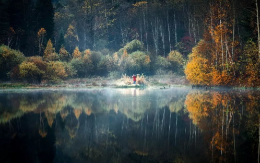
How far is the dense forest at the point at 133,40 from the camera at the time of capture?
30.1m

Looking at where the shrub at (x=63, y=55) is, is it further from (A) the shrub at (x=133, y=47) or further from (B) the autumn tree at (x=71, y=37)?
(B) the autumn tree at (x=71, y=37)

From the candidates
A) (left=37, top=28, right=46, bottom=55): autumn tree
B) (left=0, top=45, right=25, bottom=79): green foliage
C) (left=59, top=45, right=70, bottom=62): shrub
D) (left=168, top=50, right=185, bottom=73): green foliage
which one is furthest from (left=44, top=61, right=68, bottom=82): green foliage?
(left=168, top=50, right=185, bottom=73): green foliage

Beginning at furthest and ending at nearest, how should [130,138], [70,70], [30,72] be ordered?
[70,70]
[30,72]
[130,138]

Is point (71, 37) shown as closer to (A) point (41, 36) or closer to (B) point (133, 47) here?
(A) point (41, 36)

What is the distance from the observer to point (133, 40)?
172 feet

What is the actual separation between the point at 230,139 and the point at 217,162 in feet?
6.89

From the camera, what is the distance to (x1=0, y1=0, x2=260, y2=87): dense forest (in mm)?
30078

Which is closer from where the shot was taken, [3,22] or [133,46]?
[3,22]

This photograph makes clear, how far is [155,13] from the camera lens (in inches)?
2421

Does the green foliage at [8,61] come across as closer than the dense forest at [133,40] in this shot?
No

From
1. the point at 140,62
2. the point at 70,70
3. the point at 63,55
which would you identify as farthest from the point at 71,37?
the point at 70,70

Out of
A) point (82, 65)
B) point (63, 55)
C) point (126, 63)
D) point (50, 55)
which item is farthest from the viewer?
point (63, 55)

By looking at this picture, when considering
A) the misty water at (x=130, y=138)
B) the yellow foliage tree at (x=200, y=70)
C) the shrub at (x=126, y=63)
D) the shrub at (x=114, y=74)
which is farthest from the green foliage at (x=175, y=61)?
the misty water at (x=130, y=138)

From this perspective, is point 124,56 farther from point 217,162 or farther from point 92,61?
point 217,162
